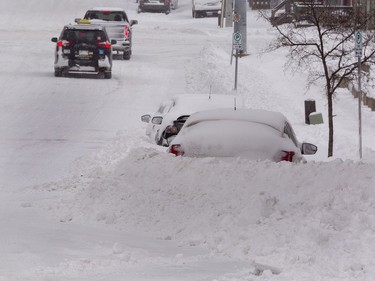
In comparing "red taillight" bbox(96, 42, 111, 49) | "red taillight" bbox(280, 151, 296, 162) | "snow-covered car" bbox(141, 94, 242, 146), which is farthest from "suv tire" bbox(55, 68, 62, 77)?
"red taillight" bbox(280, 151, 296, 162)

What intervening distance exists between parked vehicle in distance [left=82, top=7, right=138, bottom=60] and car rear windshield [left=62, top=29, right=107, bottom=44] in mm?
5374

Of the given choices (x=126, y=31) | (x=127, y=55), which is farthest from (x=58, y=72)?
(x=127, y=55)

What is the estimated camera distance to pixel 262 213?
10461 mm

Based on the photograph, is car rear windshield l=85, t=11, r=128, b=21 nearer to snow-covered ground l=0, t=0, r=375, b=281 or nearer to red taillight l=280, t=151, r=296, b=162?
snow-covered ground l=0, t=0, r=375, b=281

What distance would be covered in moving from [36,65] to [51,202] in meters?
25.2

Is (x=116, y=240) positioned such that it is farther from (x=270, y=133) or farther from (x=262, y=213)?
(x=270, y=133)

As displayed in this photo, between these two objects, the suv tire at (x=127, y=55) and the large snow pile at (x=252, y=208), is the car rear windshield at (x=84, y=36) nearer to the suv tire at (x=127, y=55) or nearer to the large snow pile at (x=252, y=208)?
the suv tire at (x=127, y=55)

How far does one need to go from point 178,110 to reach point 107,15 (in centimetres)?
2371

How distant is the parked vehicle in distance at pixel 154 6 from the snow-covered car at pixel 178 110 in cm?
4754

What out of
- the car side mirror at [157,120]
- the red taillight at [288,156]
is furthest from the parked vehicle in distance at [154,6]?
the red taillight at [288,156]

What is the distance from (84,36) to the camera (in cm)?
3384

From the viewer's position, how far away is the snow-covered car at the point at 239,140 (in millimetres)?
13570

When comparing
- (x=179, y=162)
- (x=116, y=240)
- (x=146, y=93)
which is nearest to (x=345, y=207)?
(x=116, y=240)

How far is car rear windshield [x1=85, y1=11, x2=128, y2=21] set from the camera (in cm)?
4144
